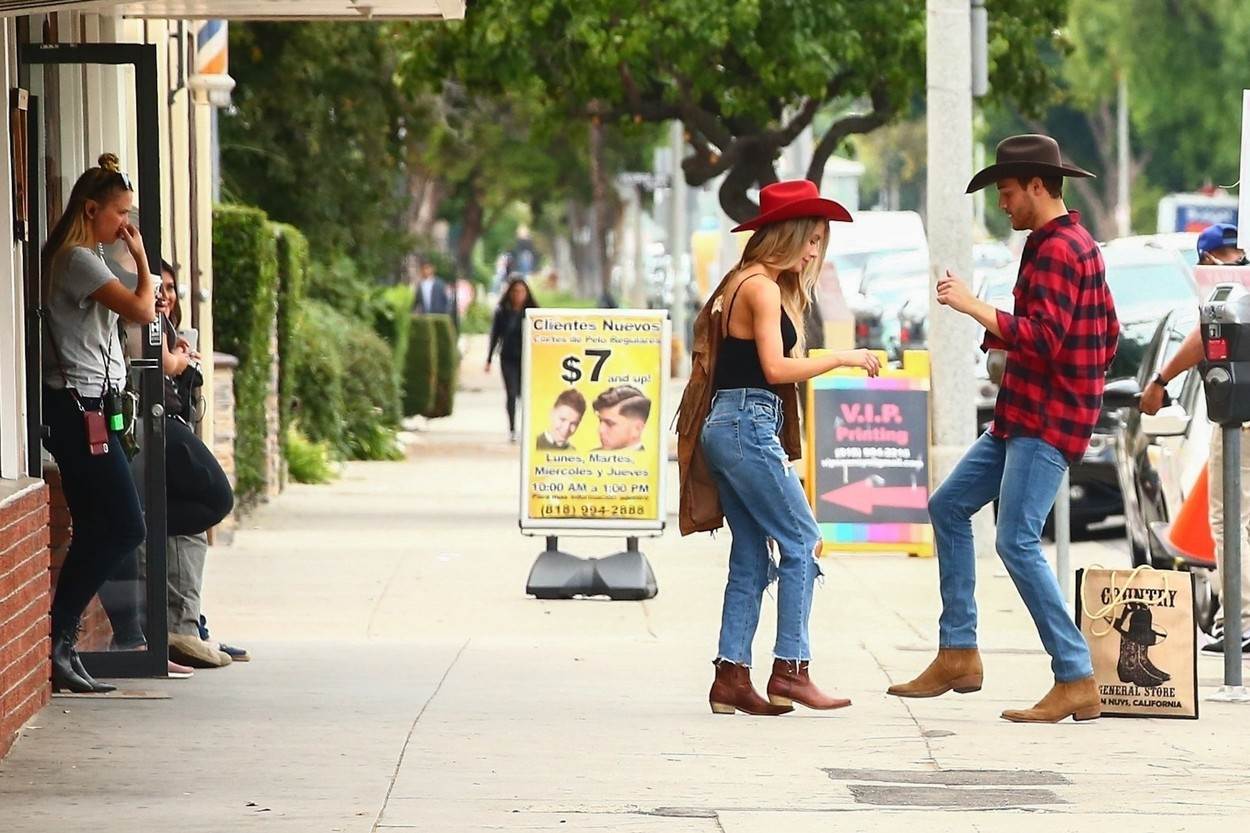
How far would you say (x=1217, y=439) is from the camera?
9.76 metres

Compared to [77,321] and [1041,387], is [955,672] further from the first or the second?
[77,321]

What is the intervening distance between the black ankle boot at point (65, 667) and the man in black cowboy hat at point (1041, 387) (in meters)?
2.95

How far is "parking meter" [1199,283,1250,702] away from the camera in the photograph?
27.5ft

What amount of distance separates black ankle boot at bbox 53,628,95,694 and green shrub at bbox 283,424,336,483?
1045 centimetres

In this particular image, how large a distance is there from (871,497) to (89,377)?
6827 millimetres

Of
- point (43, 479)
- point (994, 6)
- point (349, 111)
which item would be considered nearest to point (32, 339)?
point (43, 479)

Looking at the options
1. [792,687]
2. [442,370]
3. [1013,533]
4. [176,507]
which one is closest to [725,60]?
[442,370]

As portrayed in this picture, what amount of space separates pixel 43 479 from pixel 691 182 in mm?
12124

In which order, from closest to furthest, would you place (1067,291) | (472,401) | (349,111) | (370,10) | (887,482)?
1. (1067,291)
2. (370,10)
3. (887,482)
4. (349,111)
5. (472,401)

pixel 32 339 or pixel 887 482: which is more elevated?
pixel 32 339

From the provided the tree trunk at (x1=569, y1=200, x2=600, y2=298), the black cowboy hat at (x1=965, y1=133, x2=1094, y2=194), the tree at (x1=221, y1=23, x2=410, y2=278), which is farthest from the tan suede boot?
the tree trunk at (x1=569, y1=200, x2=600, y2=298)

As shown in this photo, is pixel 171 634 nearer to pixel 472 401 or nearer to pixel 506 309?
pixel 506 309

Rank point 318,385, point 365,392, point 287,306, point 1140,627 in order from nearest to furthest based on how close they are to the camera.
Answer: point 1140,627 < point 287,306 < point 318,385 < point 365,392

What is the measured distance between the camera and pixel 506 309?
85.6 ft
